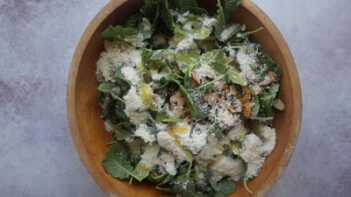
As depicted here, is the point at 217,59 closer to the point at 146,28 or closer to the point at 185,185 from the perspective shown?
the point at 146,28

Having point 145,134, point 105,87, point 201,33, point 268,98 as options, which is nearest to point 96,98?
point 105,87

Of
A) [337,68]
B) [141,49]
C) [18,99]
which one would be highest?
[141,49]

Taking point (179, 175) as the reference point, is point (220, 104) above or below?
above

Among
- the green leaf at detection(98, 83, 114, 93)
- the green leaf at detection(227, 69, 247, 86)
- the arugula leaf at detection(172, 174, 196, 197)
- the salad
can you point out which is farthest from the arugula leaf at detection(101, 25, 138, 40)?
the arugula leaf at detection(172, 174, 196, 197)

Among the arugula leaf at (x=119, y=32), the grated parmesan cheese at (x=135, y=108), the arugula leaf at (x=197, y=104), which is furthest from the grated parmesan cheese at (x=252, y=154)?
the arugula leaf at (x=119, y=32)

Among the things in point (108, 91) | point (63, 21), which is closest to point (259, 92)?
point (108, 91)

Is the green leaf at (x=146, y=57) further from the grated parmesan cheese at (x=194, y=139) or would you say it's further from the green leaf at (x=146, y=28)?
the grated parmesan cheese at (x=194, y=139)

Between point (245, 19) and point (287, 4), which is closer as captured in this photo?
point (245, 19)

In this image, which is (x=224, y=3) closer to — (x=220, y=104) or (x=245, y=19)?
(x=245, y=19)
